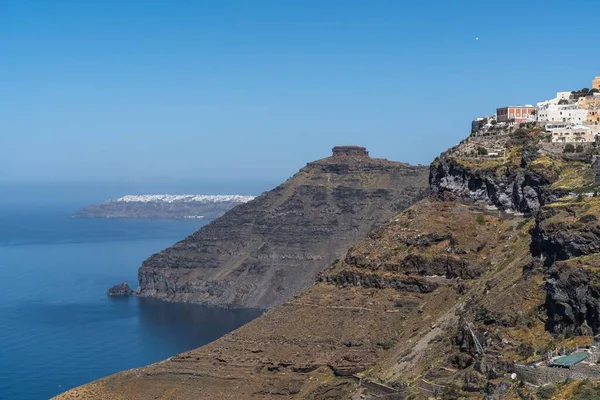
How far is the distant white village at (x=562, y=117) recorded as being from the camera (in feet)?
291

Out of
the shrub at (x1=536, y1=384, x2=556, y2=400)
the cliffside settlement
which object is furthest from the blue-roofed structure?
the cliffside settlement

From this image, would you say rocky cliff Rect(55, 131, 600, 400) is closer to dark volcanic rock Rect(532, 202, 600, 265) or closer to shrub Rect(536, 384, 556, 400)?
dark volcanic rock Rect(532, 202, 600, 265)

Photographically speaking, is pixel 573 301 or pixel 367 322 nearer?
pixel 573 301

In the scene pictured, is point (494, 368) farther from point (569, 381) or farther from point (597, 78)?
point (597, 78)

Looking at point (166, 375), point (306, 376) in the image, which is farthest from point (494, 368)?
point (166, 375)

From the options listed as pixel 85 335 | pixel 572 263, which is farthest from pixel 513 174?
pixel 85 335

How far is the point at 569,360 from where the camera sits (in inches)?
1802

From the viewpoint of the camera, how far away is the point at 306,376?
3113 inches

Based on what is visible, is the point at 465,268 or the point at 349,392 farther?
the point at 465,268

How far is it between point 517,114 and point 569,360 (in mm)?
57163

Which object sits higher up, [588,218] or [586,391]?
[588,218]

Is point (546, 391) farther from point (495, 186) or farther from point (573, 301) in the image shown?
point (495, 186)

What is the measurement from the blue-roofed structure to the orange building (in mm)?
53395

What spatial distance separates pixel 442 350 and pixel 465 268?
54.9ft
